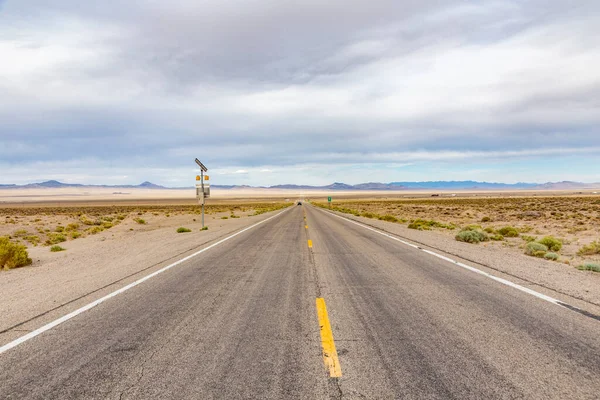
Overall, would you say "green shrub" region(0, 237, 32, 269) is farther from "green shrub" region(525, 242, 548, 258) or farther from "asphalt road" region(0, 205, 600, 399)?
"green shrub" region(525, 242, 548, 258)

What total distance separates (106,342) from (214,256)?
679 cm

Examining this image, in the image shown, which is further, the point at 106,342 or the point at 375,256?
the point at 375,256

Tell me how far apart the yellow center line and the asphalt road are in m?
0.05

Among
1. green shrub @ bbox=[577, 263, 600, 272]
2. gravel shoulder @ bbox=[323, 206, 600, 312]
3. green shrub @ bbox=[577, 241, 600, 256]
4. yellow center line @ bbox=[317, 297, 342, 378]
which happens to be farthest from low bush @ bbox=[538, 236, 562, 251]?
yellow center line @ bbox=[317, 297, 342, 378]

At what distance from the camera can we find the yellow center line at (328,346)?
3.70 meters

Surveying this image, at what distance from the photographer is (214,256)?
11.3m

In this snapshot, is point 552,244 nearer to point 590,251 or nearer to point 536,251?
point 590,251

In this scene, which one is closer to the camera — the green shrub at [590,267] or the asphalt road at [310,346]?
the asphalt road at [310,346]

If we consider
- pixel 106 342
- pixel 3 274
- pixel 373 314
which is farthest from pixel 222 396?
pixel 3 274

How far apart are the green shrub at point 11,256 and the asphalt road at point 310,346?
20.2ft

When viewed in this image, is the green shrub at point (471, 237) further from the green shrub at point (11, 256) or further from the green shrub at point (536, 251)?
the green shrub at point (11, 256)

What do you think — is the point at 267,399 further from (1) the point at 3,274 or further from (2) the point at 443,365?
(1) the point at 3,274

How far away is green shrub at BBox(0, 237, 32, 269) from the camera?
1056 centimetres

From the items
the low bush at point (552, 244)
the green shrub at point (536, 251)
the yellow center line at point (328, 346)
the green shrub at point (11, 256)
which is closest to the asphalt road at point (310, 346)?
the yellow center line at point (328, 346)
